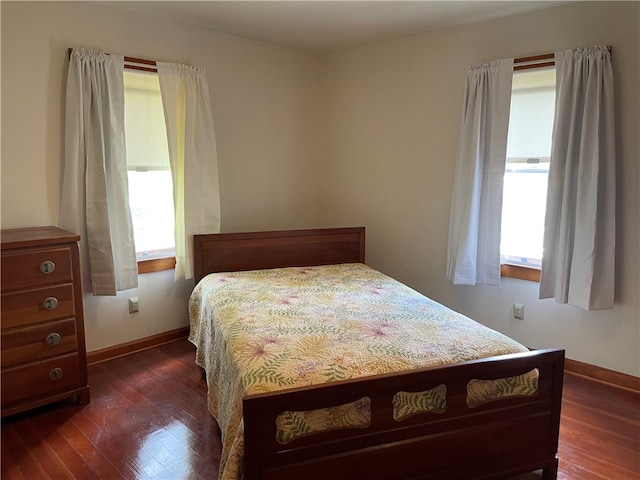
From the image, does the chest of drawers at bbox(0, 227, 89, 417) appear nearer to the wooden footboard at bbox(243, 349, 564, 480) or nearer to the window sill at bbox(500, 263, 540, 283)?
the wooden footboard at bbox(243, 349, 564, 480)

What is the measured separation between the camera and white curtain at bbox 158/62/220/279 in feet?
10.6

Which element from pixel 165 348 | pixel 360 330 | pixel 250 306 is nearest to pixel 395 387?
pixel 360 330

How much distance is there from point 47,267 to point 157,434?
1026 millimetres

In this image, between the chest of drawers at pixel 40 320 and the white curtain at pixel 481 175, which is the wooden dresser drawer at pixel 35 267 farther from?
the white curtain at pixel 481 175

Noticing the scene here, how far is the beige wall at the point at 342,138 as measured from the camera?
8.85 ft

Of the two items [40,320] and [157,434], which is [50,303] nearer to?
A: [40,320]

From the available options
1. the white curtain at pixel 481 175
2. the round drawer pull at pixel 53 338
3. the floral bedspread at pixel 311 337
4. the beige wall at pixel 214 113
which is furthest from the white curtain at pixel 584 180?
the round drawer pull at pixel 53 338

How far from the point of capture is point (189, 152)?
3.31m

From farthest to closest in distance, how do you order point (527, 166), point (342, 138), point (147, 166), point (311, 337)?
1. point (342, 138)
2. point (147, 166)
3. point (527, 166)
4. point (311, 337)

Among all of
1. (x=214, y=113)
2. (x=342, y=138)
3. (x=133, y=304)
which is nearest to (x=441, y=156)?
(x=342, y=138)

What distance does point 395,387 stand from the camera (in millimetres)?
1674

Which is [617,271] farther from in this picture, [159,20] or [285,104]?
[159,20]

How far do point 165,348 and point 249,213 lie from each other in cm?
125

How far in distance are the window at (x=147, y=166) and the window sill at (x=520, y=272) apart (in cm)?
241
